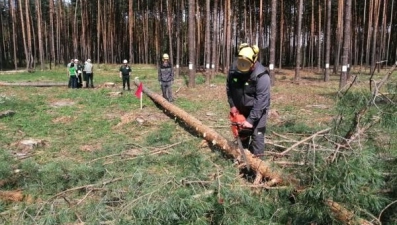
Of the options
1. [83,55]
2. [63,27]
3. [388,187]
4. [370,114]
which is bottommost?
[388,187]

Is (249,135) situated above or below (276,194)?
above

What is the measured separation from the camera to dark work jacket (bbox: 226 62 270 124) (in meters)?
4.71

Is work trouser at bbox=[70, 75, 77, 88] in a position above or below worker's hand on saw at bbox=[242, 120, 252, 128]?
above

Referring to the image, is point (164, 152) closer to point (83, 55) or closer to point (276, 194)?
point (276, 194)

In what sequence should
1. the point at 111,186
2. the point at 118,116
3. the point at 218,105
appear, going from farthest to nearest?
the point at 218,105 < the point at 118,116 < the point at 111,186

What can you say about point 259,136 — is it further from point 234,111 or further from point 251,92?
point 251,92

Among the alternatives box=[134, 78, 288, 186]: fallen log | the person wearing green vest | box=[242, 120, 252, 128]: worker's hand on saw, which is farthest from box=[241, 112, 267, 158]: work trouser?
the person wearing green vest

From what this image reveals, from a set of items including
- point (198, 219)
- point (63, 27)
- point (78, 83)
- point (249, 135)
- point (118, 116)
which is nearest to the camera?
point (198, 219)

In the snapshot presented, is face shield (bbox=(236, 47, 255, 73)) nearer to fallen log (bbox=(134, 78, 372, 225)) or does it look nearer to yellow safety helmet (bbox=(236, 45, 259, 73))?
yellow safety helmet (bbox=(236, 45, 259, 73))

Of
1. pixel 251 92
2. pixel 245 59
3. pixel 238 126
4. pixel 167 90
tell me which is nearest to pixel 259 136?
pixel 238 126

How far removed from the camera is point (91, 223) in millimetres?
3049

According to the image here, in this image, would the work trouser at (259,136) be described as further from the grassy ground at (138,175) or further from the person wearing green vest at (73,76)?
the person wearing green vest at (73,76)

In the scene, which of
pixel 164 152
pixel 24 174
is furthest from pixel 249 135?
pixel 24 174

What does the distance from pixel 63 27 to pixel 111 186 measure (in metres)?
42.2
